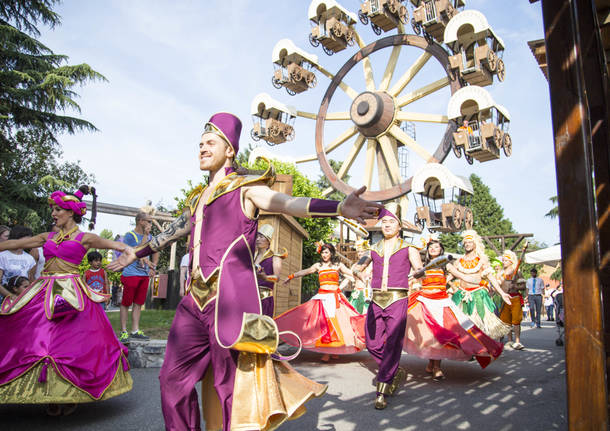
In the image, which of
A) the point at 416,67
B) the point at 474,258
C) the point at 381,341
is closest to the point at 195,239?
the point at 381,341

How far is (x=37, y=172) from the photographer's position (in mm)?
17500

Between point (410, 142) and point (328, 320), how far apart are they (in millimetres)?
11635

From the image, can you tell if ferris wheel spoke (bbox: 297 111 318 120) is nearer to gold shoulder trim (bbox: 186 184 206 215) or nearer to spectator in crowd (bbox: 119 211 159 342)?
spectator in crowd (bbox: 119 211 159 342)

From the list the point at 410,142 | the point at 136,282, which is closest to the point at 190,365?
the point at 136,282

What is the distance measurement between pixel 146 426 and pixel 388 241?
3.21 m

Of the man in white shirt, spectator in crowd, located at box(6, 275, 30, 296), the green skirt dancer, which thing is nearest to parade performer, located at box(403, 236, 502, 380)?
the green skirt dancer

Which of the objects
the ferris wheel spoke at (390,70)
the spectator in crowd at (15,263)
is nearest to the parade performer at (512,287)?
the spectator in crowd at (15,263)

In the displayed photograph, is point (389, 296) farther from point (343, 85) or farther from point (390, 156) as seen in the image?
point (343, 85)

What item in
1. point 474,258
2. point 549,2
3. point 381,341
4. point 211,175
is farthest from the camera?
point 474,258

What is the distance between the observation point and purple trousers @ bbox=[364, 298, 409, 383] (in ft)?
15.6

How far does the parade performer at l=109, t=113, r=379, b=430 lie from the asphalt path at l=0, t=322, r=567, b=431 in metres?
1.36

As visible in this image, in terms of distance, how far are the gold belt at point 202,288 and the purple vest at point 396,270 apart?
3.11m

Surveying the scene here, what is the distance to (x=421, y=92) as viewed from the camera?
17531 millimetres

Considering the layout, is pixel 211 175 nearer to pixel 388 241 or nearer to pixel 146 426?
pixel 146 426
